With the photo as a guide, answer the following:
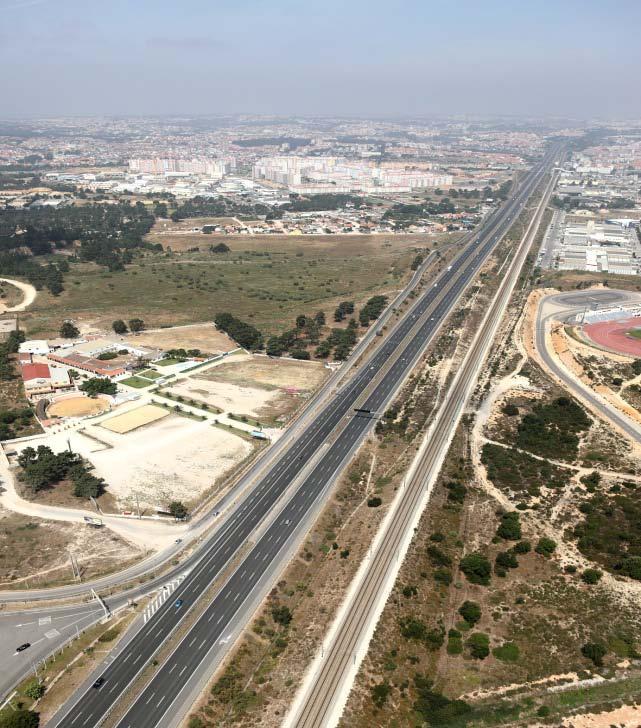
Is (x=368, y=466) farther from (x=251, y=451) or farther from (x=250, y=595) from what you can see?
(x=250, y=595)

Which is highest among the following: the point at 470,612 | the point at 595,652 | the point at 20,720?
the point at 595,652

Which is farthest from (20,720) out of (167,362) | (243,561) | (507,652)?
(167,362)

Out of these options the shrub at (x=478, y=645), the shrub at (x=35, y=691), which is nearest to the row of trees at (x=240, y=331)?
the shrub at (x=35, y=691)

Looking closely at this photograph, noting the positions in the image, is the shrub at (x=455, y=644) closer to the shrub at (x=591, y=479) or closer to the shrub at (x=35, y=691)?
the shrub at (x=591, y=479)

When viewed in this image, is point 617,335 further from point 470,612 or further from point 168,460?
point 168,460

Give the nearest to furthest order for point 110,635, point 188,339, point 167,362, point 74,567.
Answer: point 110,635, point 74,567, point 167,362, point 188,339

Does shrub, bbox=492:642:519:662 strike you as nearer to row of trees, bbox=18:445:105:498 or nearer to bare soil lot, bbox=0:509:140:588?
bare soil lot, bbox=0:509:140:588
